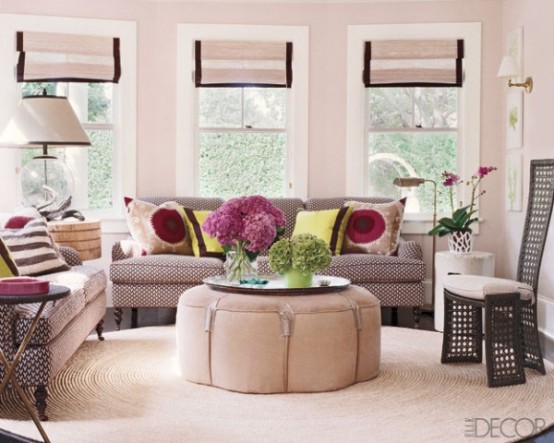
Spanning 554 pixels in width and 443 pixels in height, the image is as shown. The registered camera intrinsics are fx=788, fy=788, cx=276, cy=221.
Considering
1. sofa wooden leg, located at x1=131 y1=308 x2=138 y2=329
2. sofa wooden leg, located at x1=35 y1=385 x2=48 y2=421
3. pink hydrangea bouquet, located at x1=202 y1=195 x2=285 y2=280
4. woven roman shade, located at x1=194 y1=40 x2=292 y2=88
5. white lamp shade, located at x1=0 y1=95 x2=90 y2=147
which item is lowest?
sofa wooden leg, located at x1=131 y1=308 x2=138 y2=329

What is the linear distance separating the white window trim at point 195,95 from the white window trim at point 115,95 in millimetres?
387

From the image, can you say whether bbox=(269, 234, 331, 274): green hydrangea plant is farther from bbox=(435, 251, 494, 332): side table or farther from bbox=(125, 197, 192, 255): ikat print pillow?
bbox=(125, 197, 192, 255): ikat print pillow

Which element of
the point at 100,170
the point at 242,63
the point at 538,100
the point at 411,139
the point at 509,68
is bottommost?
the point at 100,170

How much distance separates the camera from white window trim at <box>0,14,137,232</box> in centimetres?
638

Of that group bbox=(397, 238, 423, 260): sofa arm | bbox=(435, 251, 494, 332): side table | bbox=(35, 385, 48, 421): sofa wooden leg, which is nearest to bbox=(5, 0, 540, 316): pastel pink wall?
bbox=(397, 238, 423, 260): sofa arm

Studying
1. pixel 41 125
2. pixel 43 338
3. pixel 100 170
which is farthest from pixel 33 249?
pixel 100 170

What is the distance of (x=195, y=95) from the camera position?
6676 millimetres

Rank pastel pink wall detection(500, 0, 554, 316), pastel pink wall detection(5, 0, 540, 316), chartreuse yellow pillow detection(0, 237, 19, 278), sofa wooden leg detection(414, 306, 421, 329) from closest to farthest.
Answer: chartreuse yellow pillow detection(0, 237, 19, 278) → pastel pink wall detection(500, 0, 554, 316) → sofa wooden leg detection(414, 306, 421, 329) → pastel pink wall detection(5, 0, 540, 316)

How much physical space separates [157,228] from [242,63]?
1.68 m

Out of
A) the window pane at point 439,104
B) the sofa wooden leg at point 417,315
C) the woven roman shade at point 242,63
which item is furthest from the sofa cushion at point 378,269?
the woven roman shade at point 242,63

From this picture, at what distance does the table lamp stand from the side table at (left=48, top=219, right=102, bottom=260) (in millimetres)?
243

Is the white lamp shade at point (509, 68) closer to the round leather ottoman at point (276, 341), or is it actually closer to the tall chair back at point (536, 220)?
the tall chair back at point (536, 220)

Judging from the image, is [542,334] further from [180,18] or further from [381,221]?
[180,18]

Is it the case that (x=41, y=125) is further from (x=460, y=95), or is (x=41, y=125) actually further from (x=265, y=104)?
(x=460, y=95)
